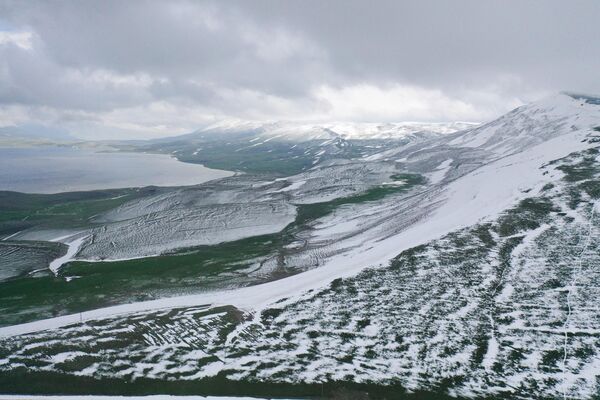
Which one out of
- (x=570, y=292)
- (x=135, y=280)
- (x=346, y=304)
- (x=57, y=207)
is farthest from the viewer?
(x=57, y=207)

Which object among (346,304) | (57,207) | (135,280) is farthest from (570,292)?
(57,207)

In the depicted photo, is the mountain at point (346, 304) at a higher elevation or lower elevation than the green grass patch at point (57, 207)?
lower

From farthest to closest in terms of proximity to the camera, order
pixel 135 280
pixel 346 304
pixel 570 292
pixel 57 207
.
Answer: pixel 57 207
pixel 135 280
pixel 346 304
pixel 570 292

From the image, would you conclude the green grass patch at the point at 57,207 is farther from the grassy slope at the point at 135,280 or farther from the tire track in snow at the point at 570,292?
the tire track in snow at the point at 570,292

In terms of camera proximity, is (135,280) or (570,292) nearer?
(570,292)

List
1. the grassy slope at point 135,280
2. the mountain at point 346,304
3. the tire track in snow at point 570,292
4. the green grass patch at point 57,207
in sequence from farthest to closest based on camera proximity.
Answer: the green grass patch at point 57,207 → the grassy slope at point 135,280 → the mountain at point 346,304 → the tire track in snow at point 570,292

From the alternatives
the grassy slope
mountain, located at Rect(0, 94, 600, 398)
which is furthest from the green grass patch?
the grassy slope

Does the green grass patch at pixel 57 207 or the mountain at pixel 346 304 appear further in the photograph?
the green grass patch at pixel 57 207

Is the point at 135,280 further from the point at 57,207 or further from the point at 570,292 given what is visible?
the point at 57,207

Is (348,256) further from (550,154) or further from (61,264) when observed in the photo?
(550,154)

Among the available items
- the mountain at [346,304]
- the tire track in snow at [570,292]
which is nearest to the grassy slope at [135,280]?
the mountain at [346,304]
